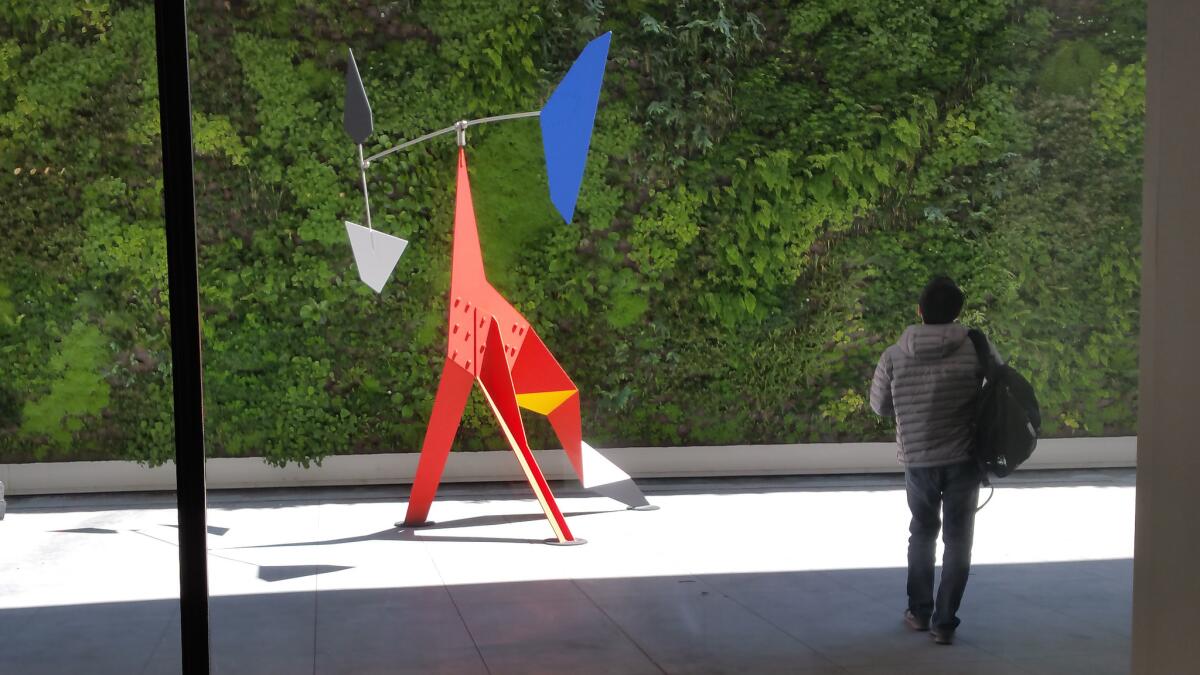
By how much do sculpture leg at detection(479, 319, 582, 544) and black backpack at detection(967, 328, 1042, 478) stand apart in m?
1.27

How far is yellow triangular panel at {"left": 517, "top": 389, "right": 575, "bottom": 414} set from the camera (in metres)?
3.35

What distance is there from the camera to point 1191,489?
73.6 inches

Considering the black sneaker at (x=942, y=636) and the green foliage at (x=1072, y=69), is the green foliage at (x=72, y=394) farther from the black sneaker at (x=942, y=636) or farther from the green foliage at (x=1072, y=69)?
the green foliage at (x=1072, y=69)

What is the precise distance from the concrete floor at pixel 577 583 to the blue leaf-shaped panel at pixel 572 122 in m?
0.96

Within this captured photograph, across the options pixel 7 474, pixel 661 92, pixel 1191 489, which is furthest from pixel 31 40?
pixel 1191 489

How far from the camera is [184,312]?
195cm

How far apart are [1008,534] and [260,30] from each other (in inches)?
107

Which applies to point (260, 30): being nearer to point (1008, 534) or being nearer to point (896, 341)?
point (896, 341)

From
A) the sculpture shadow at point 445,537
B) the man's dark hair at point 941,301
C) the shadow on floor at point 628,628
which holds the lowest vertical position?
the shadow on floor at point 628,628

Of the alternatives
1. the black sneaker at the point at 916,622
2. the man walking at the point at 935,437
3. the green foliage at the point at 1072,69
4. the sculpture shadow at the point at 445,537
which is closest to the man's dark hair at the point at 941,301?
the man walking at the point at 935,437

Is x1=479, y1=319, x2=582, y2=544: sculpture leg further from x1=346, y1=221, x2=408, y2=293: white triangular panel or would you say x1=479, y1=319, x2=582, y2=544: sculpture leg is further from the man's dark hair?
the man's dark hair

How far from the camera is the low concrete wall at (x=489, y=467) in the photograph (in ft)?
9.32

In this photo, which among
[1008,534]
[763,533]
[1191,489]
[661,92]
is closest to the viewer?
[1191,489]

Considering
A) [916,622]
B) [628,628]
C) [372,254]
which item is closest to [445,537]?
[628,628]
